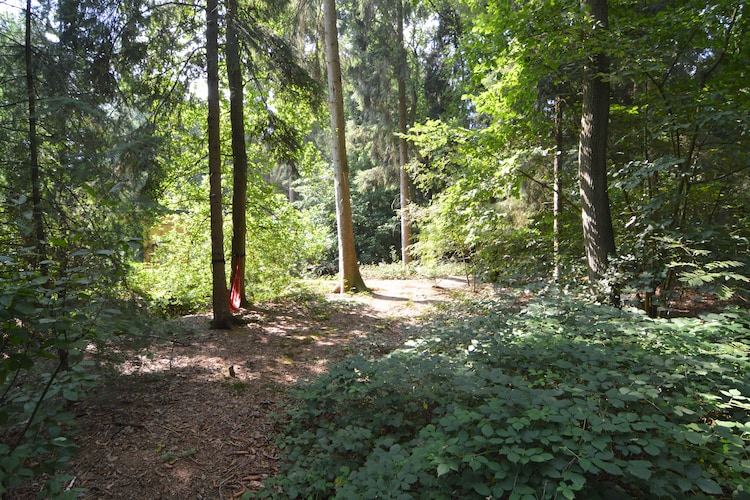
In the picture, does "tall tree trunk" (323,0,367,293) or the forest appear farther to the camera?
"tall tree trunk" (323,0,367,293)

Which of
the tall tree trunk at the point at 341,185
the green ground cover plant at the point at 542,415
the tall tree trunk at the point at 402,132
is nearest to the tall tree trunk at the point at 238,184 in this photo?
the tall tree trunk at the point at 341,185

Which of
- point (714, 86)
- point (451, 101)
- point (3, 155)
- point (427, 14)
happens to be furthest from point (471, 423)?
point (451, 101)

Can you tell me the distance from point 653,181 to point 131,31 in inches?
304

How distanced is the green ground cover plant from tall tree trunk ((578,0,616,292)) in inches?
60.0

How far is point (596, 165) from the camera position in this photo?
526 centimetres

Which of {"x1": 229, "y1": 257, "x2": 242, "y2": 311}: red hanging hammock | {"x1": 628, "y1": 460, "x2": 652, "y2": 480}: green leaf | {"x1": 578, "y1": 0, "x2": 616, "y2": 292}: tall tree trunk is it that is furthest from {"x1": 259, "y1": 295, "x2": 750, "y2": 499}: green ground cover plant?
{"x1": 229, "y1": 257, "x2": 242, "y2": 311}: red hanging hammock

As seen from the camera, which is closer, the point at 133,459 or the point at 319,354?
the point at 133,459

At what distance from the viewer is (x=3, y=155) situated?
3377 millimetres

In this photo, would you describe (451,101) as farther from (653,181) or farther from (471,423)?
(471,423)

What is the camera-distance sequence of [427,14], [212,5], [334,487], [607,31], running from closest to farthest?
[334,487]
[607,31]
[212,5]
[427,14]

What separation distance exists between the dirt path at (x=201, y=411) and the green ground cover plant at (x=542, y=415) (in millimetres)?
453

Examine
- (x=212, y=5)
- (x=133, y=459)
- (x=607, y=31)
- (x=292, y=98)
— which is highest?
(x=212, y=5)

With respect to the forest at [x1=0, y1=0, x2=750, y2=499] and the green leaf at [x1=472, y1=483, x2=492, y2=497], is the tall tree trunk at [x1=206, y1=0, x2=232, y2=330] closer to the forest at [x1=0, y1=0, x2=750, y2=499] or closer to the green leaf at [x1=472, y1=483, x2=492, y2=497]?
the forest at [x1=0, y1=0, x2=750, y2=499]

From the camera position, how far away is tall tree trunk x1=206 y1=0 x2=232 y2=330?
6109mm
